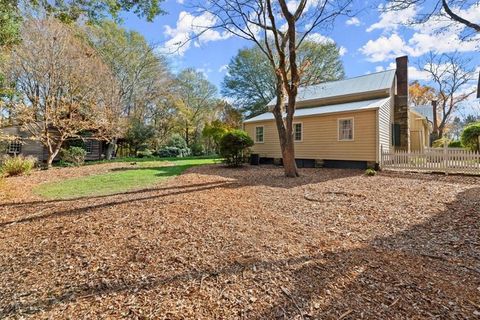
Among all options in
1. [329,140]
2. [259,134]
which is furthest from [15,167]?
[329,140]

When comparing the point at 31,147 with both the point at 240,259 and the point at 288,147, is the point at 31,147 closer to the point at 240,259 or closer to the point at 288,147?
the point at 288,147

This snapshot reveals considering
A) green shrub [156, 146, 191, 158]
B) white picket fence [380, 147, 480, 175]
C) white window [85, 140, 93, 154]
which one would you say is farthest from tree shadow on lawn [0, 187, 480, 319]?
white window [85, 140, 93, 154]

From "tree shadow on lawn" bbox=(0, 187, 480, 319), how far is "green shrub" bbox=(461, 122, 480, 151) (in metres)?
14.7

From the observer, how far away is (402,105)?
49.0ft

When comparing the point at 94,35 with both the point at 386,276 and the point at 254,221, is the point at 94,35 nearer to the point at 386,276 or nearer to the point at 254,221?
the point at 254,221

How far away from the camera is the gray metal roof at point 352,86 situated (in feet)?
46.1

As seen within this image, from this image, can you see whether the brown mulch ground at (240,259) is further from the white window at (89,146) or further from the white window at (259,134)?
the white window at (89,146)

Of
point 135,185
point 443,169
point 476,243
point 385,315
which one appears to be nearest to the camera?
point 385,315

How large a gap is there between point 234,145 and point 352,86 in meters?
8.69

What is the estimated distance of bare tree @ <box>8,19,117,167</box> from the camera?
505 inches

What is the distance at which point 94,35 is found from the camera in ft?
67.6

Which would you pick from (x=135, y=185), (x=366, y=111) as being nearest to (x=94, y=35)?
(x=135, y=185)

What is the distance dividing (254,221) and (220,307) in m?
2.27

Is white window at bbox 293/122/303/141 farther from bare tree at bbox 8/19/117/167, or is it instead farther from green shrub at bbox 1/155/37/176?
green shrub at bbox 1/155/37/176
